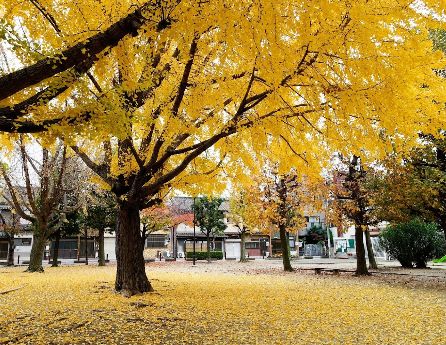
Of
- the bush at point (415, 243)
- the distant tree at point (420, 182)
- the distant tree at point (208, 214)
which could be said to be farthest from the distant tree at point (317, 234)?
the distant tree at point (420, 182)

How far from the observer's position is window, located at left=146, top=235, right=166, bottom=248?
4662 centimetres

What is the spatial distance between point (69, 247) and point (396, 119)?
4449cm

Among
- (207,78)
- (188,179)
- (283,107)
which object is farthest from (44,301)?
(283,107)

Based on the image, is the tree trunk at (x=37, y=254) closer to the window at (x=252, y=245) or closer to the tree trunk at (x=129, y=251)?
the tree trunk at (x=129, y=251)

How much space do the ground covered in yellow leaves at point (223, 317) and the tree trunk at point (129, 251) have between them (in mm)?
451

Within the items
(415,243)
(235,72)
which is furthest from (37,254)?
(415,243)

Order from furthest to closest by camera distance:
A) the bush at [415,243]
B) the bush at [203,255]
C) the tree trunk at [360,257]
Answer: the bush at [203,255], the bush at [415,243], the tree trunk at [360,257]

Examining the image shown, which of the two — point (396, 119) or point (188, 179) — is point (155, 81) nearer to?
point (188, 179)

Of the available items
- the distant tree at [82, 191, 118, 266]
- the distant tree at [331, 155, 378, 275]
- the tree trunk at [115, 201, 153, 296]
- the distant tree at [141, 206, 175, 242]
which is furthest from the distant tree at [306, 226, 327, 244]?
the tree trunk at [115, 201, 153, 296]

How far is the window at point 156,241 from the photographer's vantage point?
46625mm

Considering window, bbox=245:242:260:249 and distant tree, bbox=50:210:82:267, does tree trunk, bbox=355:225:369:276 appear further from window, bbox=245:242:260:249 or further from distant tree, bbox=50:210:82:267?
window, bbox=245:242:260:249

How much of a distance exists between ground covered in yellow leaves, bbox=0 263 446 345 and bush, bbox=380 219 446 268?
40.1 feet

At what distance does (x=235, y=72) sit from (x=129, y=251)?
19.2ft

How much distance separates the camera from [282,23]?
4.75 meters
